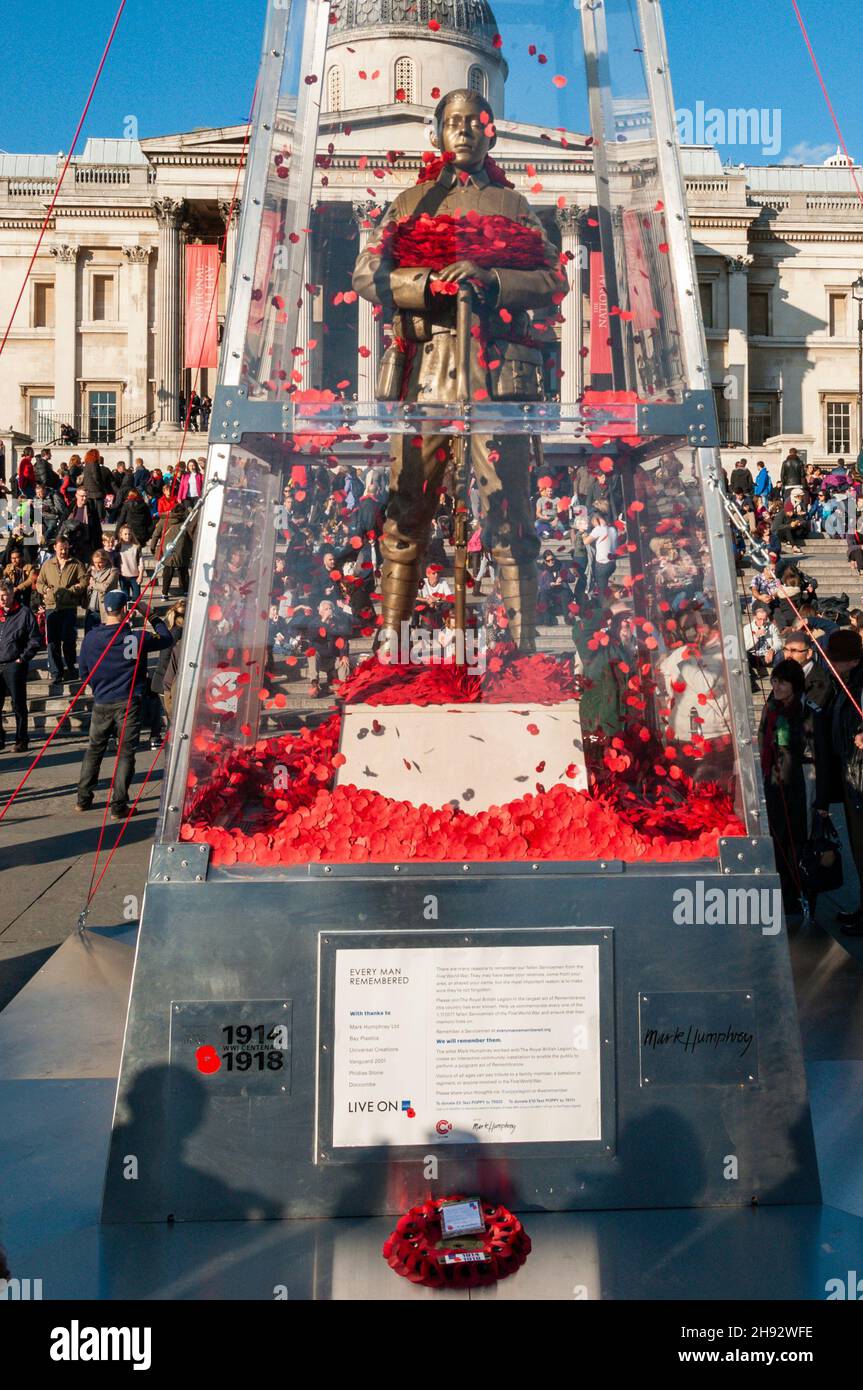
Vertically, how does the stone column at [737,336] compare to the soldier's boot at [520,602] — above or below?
above

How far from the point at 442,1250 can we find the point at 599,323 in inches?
140

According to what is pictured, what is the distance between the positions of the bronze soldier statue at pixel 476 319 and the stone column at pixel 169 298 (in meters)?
47.2

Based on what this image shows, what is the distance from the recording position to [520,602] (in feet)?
17.4

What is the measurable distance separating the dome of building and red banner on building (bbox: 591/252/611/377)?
1027 millimetres

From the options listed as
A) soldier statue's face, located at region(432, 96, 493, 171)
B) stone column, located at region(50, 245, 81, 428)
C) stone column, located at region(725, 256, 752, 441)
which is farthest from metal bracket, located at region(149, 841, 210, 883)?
stone column, located at region(725, 256, 752, 441)

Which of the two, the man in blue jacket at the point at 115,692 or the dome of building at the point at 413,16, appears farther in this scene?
the man in blue jacket at the point at 115,692

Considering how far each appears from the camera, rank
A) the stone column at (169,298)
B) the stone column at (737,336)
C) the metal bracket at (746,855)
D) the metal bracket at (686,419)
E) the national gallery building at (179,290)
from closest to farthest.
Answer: the metal bracket at (746,855) → the metal bracket at (686,419) → the stone column at (169,298) → the national gallery building at (179,290) → the stone column at (737,336)

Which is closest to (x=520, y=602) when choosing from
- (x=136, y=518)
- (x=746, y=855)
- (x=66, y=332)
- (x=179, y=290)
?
(x=746, y=855)

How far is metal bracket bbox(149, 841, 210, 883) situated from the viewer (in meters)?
3.80

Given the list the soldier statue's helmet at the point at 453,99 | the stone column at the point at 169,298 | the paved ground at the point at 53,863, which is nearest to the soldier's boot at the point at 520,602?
the soldier statue's helmet at the point at 453,99

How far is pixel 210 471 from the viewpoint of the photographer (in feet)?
13.8

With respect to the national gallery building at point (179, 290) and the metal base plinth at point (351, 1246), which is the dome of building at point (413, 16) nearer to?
the metal base plinth at point (351, 1246)

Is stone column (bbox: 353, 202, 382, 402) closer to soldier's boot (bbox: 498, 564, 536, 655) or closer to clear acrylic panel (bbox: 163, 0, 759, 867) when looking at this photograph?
clear acrylic panel (bbox: 163, 0, 759, 867)

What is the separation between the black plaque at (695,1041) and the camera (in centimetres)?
377
